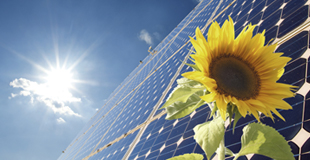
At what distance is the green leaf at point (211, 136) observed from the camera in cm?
63

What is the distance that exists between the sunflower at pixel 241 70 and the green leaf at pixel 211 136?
0.24 ft

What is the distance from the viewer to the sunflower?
79 cm

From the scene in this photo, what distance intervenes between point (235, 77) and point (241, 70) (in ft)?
0.38

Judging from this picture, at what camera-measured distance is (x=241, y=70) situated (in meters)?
0.98

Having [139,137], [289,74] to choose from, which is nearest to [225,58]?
[289,74]

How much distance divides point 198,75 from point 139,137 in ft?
14.1

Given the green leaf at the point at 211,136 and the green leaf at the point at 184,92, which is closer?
the green leaf at the point at 211,136

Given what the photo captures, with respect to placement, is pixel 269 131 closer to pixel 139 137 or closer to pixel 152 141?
pixel 152 141

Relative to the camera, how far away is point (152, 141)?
3658 mm

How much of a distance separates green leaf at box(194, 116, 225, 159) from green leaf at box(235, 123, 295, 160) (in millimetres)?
238

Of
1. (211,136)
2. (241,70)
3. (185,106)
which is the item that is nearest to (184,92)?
(185,106)

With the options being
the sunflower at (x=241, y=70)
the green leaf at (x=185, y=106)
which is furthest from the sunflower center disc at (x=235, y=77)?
the green leaf at (x=185, y=106)

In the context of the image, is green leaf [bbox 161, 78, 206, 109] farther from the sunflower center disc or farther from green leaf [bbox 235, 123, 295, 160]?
green leaf [bbox 235, 123, 295, 160]

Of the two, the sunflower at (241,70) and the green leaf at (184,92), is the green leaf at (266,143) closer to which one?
the sunflower at (241,70)
